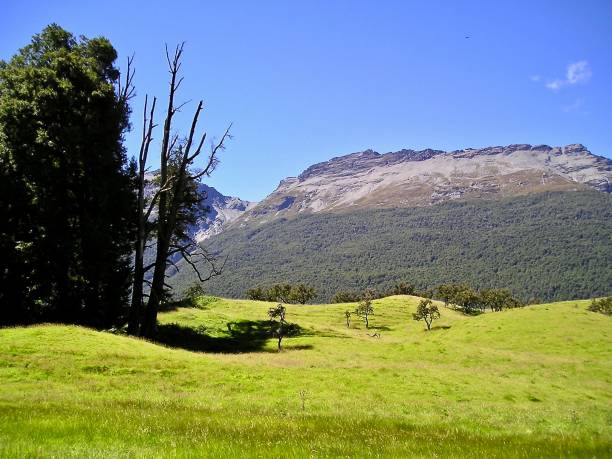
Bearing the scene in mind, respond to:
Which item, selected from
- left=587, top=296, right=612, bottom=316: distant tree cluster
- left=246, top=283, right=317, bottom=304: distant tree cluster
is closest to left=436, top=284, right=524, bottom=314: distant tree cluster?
left=587, top=296, right=612, bottom=316: distant tree cluster

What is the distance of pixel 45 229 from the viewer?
3080 centimetres

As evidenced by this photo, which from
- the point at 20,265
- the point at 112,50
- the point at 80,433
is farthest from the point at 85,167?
the point at 80,433

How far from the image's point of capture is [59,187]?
31594 mm

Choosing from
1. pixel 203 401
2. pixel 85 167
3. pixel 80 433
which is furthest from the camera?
pixel 85 167

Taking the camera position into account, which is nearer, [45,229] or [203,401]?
[203,401]

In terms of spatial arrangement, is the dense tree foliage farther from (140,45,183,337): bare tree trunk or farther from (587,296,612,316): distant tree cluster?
(587,296,612,316): distant tree cluster

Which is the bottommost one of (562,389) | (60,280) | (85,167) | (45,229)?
(562,389)

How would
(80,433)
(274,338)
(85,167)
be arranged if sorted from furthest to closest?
1. (274,338)
2. (85,167)
3. (80,433)

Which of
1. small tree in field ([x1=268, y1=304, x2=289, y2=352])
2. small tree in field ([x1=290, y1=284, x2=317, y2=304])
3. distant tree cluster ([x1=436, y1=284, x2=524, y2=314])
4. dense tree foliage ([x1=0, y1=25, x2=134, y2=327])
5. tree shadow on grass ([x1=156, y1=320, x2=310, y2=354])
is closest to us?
dense tree foliage ([x1=0, y1=25, x2=134, y2=327])

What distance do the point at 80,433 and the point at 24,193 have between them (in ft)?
93.0

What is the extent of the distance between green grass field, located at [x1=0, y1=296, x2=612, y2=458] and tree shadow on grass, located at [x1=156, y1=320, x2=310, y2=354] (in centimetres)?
22

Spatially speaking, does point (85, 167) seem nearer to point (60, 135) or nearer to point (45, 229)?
point (60, 135)

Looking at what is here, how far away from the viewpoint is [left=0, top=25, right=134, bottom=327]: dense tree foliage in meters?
30.6

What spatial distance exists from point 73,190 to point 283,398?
2407cm
